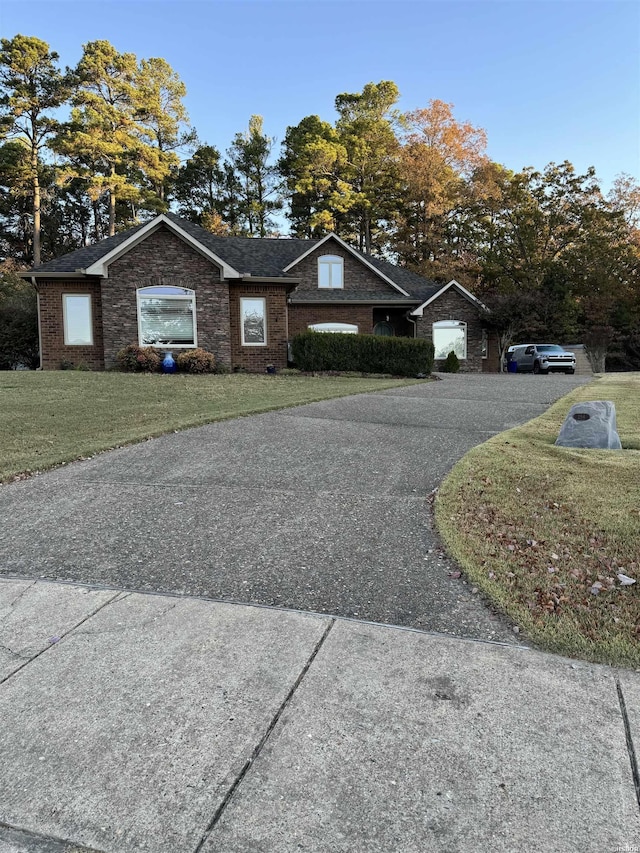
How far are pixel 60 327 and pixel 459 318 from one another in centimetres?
1739

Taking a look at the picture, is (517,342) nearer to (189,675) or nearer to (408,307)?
(408,307)

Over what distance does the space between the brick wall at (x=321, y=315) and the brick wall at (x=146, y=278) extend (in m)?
6.15

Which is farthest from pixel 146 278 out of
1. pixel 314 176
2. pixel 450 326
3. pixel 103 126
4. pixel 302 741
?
pixel 314 176

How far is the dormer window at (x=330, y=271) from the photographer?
24.7m

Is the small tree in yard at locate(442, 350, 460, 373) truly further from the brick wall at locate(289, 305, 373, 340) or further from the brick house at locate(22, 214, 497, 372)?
the brick house at locate(22, 214, 497, 372)

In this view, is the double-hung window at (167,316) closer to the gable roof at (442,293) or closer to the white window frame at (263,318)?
the white window frame at (263,318)

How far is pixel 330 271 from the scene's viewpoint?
24812 mm

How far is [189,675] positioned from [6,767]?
0.73 metres

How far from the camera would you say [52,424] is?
27.9 feet

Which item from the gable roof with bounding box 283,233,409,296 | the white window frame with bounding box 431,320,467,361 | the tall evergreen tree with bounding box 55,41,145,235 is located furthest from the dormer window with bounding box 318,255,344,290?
the tall evergreen tree with bounding box 55,41,145,235

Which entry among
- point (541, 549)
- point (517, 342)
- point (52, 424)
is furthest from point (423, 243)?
point (541, 549)

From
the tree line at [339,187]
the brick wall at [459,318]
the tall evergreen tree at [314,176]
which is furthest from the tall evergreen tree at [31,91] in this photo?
the brick wall at [459,318]

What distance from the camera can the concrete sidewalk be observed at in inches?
66.2

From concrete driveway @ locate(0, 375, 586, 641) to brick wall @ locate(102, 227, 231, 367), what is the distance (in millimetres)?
11906
